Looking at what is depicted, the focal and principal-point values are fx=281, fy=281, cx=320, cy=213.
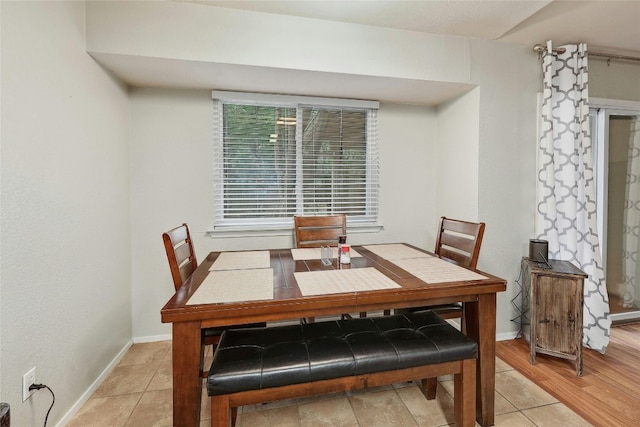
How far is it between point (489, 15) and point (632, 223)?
2423 millimetres

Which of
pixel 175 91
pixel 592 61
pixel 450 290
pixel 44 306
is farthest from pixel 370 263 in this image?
pixel 592 61

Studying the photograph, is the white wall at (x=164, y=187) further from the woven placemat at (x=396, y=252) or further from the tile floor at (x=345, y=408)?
the woven placemat at (x=396, y=252)

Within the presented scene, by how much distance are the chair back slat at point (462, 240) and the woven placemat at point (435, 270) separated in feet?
0.50

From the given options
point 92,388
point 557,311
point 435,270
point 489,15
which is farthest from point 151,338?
point 489,15

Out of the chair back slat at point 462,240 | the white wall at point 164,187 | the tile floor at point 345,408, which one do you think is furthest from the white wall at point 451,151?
the tile floor at point 345,408

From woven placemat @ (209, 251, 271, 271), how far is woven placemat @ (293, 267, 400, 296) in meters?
0.31

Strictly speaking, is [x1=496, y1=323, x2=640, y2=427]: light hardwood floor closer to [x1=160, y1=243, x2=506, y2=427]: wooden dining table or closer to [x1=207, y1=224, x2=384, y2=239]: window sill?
[x1=160, y1=243, x2=506, y2=427]: wooden dining table

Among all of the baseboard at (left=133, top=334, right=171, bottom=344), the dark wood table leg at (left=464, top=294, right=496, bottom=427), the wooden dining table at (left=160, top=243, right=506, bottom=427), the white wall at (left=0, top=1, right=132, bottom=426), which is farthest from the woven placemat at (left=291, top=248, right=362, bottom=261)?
the baseboard at (left=133, top=334, right=171, bottom=344)

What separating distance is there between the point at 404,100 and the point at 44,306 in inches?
110

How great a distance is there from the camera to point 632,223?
8.68 ft

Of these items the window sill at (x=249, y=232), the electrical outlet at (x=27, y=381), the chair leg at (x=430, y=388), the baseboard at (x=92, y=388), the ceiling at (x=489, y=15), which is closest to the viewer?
the electrical outlet at (x=27, y=381)

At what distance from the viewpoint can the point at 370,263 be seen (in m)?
1.68

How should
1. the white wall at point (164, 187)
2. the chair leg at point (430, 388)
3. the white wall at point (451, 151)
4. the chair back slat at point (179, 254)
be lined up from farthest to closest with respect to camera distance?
the white wall at point (164, 187), the white wall at point (451, 151), the chair leg at point (430, 388), the chair back slat at point (179, 254)

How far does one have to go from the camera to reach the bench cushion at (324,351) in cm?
108
